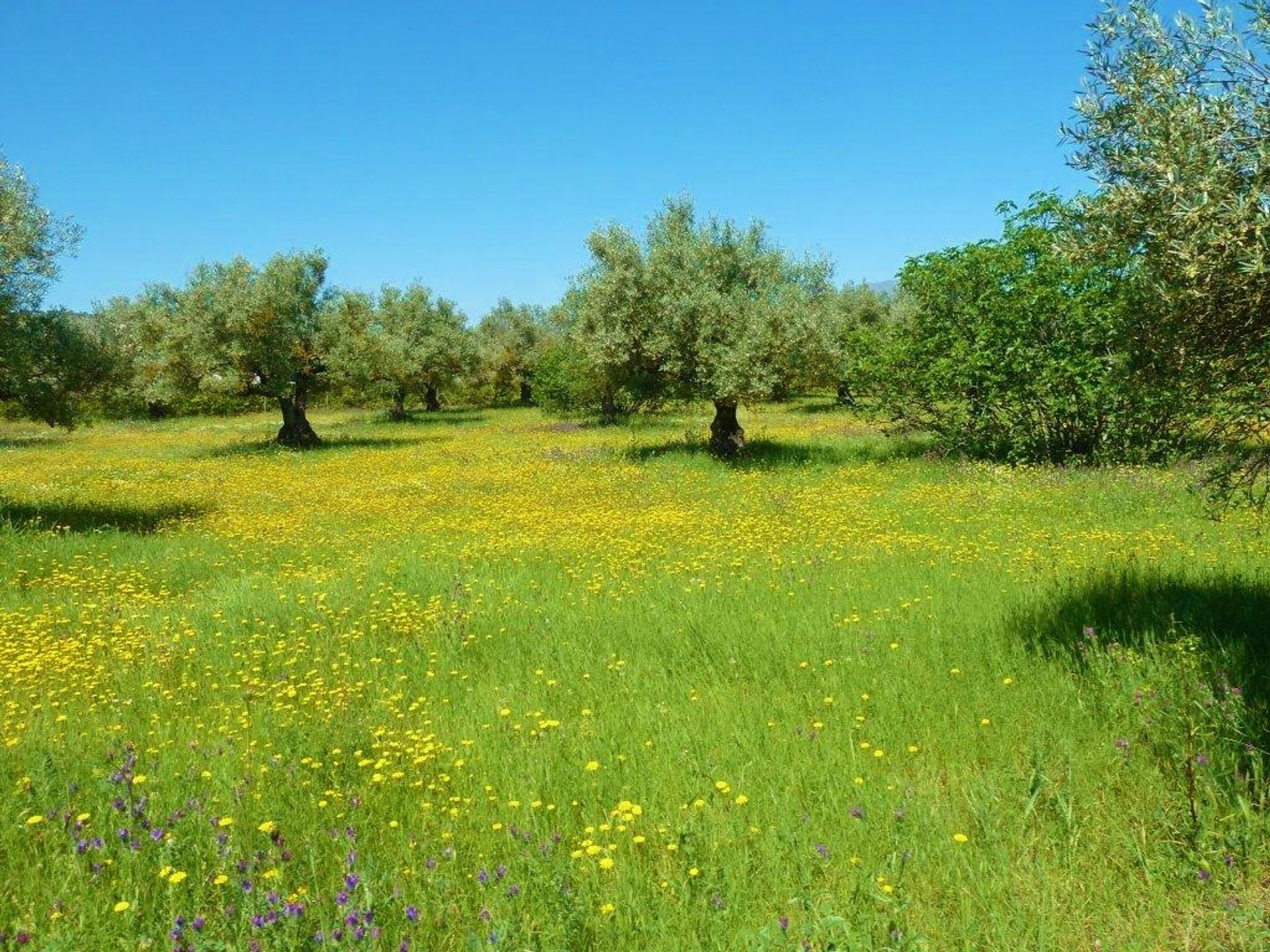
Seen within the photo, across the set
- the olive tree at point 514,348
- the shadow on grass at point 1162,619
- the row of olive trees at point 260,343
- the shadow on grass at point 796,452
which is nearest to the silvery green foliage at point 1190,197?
the shadow on grass at point 1162,619

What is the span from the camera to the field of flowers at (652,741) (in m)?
4.11

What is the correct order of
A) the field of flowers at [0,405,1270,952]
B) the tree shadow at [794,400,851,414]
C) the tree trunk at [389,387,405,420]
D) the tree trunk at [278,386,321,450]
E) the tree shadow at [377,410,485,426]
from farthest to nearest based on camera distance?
1. the tree trunk at [389,387,405,420]
2. the tree shadow at [377,410,485,426]
3. the tree shadow at [794,400,851,414]
4. the tree trunk at [278,386,321,450]
5. the field of flowers at [0,405,1270,952]

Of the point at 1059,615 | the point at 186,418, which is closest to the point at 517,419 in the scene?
the point at 186,418

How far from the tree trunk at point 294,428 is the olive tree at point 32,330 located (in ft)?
45.7

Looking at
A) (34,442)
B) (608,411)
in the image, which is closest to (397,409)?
(608,411)

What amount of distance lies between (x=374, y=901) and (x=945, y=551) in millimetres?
9610

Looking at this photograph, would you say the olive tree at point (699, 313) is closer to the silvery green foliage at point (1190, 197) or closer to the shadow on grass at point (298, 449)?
the shadow on grass at point (298, 449)

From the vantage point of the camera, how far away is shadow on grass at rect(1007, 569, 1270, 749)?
20.9ft

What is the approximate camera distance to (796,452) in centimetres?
2589

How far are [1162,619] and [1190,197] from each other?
14.5 ft

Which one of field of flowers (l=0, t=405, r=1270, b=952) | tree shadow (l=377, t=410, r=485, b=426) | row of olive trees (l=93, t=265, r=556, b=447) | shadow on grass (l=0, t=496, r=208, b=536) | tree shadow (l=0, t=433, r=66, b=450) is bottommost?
field of flowers (l=0, t=405, r=1270, b=952)

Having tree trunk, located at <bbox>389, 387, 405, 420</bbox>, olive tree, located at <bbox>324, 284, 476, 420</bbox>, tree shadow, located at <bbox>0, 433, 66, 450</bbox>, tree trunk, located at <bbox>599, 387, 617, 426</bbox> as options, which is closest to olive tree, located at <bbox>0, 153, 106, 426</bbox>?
olive tree, located at <bbox>324, 284, 476, 420</bbox>

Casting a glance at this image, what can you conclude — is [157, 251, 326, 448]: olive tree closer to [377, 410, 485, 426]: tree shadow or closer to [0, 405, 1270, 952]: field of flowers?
[377, 410, 485, 426]: tree shadow

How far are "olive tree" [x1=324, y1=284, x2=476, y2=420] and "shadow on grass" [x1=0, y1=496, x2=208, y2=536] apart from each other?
2076 cm
